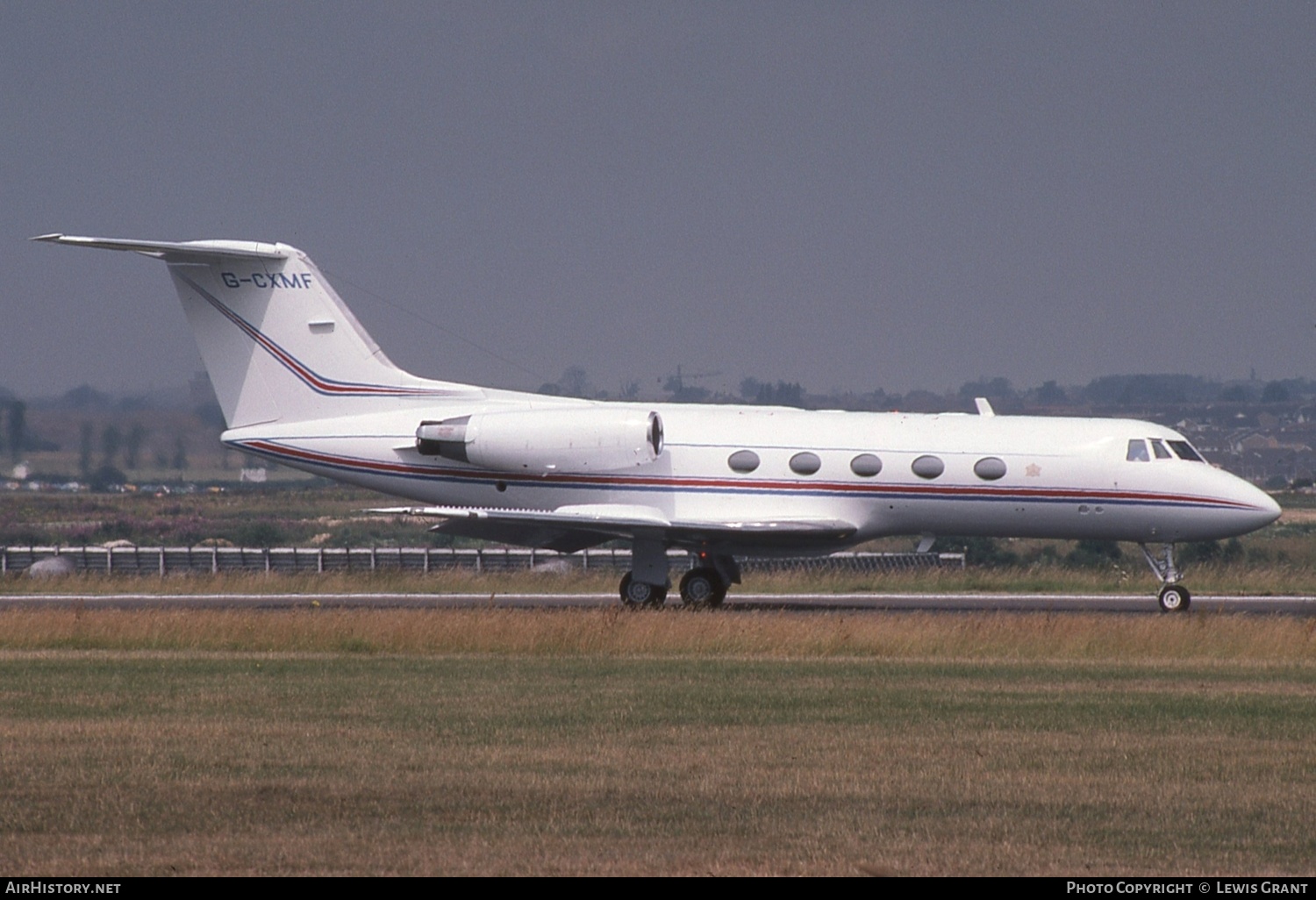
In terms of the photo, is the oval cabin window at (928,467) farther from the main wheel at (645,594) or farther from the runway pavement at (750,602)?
the main wheel at (645,594)

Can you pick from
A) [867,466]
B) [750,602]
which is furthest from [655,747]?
[750,602]

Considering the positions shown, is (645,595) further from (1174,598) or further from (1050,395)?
(1050,395)

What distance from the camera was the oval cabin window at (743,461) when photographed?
26.5 m

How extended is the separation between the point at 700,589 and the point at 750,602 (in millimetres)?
2513

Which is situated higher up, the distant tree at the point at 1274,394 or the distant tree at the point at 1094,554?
the distant tree at the point at 1274,394

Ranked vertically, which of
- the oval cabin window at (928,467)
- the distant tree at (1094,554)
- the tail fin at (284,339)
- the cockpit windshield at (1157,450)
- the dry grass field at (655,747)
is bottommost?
the distant tree at (1094,554)

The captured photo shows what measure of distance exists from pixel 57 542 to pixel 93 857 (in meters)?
43.9

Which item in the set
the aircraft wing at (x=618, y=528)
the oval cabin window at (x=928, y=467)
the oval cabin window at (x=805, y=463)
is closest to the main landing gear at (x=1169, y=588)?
the oval cabin window at (x=928, y=467)

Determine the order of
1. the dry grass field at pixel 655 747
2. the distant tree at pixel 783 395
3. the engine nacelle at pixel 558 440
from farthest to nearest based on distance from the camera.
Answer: the distant tree at pixel 783 395
the engine nacelle at pixel 558 440
the dry grass field at pixel 655 747

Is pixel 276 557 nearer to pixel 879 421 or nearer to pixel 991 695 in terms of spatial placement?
pixel 879 421

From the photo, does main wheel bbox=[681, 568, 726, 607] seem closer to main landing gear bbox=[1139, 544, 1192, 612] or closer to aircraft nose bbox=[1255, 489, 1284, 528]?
main landing gear bbox=[1139, 544, 1192, 612]

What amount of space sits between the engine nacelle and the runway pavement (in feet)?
7.74

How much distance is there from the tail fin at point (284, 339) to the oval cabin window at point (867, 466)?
6824 mm

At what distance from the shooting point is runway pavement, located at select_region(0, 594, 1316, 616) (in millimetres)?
27578
